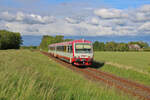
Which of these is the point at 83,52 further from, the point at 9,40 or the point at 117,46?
the point at 117,46

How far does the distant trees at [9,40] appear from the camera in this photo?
9450cm

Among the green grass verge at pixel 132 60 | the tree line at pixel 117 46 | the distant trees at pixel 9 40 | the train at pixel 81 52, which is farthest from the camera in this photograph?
the tree line at pixel 117 46

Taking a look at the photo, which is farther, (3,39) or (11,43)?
(11,43)

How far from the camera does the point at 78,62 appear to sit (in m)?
21.0

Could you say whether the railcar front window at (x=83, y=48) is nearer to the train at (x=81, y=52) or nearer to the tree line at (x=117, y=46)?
the train at (x=81, y=52)

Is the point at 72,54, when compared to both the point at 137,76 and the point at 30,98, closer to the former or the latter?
the point at 137,76

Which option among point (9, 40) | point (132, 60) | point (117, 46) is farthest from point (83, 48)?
point (117, 46)

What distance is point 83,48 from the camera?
821 inches

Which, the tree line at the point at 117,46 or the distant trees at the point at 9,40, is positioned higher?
the distant trees at the point at 9,40

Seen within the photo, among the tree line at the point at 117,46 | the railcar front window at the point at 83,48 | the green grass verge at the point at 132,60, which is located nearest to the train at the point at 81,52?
the railcar front window at the point at 83,48

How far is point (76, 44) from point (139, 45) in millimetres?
181609

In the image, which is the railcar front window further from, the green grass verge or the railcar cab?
the green grass verge

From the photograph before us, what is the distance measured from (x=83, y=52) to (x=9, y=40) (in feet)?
287

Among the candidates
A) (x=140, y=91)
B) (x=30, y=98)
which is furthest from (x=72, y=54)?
(x=30, y=98)
